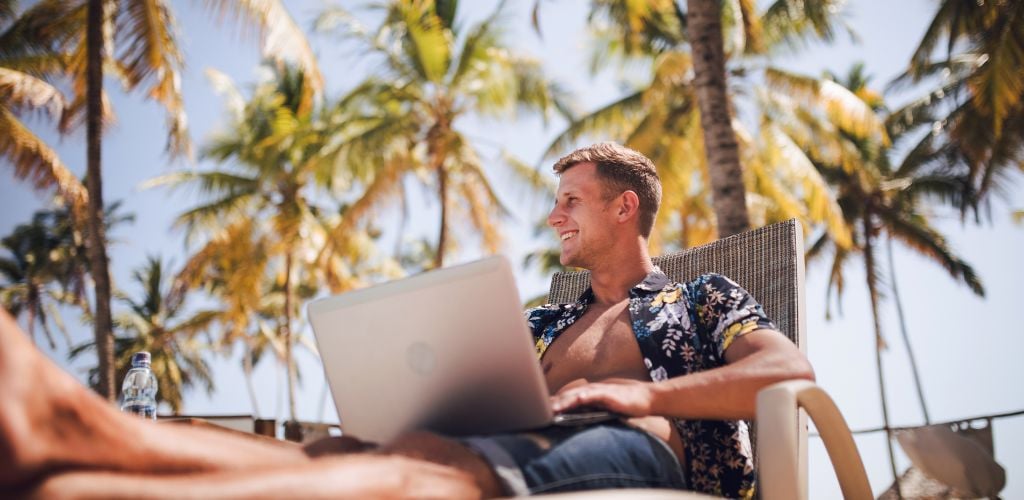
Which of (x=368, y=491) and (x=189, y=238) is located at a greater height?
(x=189, y=238)

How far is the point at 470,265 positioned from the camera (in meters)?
1.44

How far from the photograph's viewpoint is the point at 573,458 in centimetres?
146

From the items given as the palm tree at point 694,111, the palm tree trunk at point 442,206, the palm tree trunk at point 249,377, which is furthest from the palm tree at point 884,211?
the palm tree trunk at point 249,377

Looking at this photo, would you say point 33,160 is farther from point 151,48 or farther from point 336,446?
point 336,446

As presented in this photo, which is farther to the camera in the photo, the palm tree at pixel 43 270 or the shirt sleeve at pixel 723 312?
the palm tree at pixel 43 270

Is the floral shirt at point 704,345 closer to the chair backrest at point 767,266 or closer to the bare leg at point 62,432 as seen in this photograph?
the chair backrest at point 767,266

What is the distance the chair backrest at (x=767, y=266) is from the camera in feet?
7.27

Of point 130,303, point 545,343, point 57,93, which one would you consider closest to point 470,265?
point 545,343

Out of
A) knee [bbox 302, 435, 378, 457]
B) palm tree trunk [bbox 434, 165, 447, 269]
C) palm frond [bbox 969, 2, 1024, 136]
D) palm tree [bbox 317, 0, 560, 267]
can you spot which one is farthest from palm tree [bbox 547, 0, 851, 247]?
knee [bbox 302, 435, 378, 457]

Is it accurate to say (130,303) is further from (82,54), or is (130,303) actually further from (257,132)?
(82,54)

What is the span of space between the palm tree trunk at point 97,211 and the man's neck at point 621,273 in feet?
24.6

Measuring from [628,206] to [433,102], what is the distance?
43.4 feet

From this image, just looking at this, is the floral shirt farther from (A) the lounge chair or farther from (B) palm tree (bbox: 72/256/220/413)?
(B) palm tree (bbox: 72/256/220/413)

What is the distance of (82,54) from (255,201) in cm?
912
